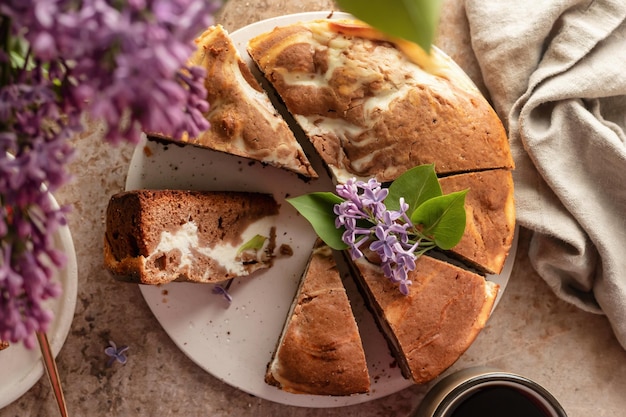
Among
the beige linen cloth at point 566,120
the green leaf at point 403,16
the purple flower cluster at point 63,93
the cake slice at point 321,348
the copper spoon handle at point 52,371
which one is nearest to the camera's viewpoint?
the green leaf at point 403,16

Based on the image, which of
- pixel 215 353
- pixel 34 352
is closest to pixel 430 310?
pixel 215 353

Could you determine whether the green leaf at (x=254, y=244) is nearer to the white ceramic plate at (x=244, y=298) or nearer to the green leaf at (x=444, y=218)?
the white ceramic plate at (x=244, y=298)

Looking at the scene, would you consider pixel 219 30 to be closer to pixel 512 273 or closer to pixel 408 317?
pixel 408 317

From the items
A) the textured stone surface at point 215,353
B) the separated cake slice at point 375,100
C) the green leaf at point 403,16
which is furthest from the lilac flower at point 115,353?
the green leaf at point 403,16

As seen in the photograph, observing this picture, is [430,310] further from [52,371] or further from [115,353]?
[52,371]

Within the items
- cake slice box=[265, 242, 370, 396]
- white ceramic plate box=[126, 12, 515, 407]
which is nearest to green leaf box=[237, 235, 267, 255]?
white ceramic plate box=[126, 12, 515, 407]

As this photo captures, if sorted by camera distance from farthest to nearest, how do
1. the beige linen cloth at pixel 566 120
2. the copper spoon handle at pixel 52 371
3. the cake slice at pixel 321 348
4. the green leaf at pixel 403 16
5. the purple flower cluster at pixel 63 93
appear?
the beige linen cloth at pixel 566 120 < the cake slice at pixel 321 348 < the copper spoon handle at pixel 52 371 < the purple flower cluster at pixel 63 93 < the green leaf at pixel 403 16

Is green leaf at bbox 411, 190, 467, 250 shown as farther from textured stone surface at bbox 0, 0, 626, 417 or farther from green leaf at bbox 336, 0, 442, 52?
green leaf at bbox 336, 0, 442, 52
